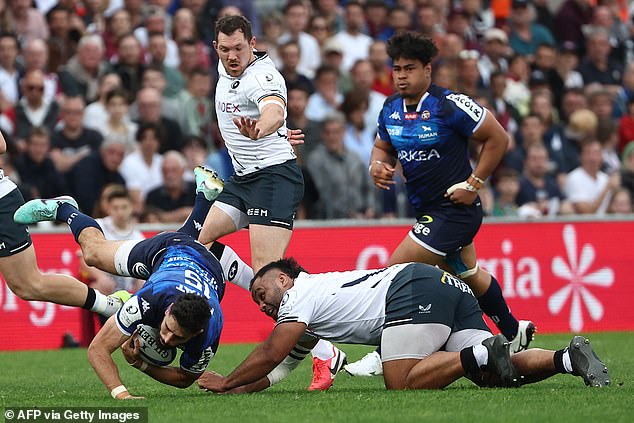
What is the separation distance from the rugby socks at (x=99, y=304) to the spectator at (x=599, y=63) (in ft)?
42.1

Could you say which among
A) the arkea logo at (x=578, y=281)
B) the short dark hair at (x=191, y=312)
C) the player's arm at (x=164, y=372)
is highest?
the short dark hair at (x=191, y=312)

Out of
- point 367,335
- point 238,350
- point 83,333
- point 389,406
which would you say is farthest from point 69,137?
point 389,406

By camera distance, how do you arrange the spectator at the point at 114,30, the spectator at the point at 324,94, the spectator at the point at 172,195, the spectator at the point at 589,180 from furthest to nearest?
the spectator at the point at 589,180
the spectator at the point at 324,94
the spectator at the point at 114,30
the spectator at the point at 172,195

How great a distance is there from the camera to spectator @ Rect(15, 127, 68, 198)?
16.0 m

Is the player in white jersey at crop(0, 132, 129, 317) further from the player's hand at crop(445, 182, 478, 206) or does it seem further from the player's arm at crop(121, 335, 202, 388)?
the player's hand at crop(445, 182, 478, 206)

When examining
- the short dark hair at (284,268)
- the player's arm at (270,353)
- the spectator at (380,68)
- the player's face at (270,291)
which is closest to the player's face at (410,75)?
the short dark hair at (284,268)

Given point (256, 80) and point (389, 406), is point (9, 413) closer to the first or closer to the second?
point (389, 406)

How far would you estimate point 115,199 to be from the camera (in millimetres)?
14977

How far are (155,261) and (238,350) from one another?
4343mm

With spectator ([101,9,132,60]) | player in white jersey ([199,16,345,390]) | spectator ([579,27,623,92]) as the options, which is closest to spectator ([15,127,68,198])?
spectator ([101,9,132,60])

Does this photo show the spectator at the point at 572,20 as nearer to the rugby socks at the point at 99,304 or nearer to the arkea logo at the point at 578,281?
the arkea logo at the point at 578,281

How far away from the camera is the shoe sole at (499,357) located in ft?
29.2

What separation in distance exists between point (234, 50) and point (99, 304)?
2594 millimetres

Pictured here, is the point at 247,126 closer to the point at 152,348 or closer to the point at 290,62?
the point at 152,348
